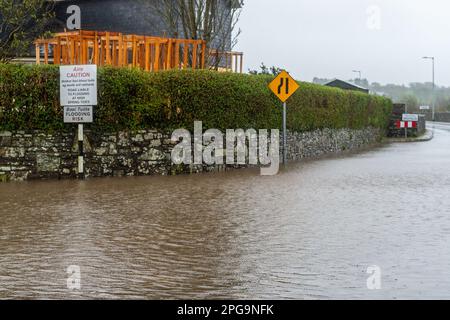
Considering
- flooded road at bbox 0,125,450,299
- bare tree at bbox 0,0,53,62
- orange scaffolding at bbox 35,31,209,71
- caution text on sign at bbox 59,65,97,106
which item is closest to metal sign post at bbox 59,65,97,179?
caution text on sign at bbox 59,65,97,106

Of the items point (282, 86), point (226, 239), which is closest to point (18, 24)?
point (282, 86)

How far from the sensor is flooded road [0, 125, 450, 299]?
7.00m

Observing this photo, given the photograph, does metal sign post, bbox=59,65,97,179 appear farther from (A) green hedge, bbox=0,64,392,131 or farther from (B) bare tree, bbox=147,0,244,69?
(B) bare tree, bbox=147,0,244,69

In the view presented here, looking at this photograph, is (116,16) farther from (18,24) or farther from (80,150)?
(80,150)

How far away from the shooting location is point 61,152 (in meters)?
18.6

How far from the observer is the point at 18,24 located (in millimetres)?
28281

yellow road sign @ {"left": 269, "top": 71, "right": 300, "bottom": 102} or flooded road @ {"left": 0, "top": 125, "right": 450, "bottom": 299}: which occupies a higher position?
yellow road sign @ {"left": 269, "top": 71, "right": 300, "bottom": 102}

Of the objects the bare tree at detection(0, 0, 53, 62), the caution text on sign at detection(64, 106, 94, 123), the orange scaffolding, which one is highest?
the bare tree at detection(0, 0, 53, 62)

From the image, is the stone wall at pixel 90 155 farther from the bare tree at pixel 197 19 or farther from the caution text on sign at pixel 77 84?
the bare tree at pixel 197 19

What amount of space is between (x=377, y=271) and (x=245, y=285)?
1.50 metres

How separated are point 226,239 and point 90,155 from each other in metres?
9.95

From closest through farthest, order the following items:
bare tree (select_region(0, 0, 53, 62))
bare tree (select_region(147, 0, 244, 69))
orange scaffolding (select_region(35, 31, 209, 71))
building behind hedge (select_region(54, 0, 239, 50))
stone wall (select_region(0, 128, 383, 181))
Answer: stone wall (select_region(0, 128, 383, 181))
orange scaffolding (select_region(35, 31, 209, 71))
bare tree (select_region(0, 0, 53, 62))
bare tree (select_region(147, 0, 244, 69))
building behind hedge (select_region(54, 0, 239, 50))

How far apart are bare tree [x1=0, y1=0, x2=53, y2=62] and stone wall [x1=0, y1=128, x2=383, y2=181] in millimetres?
6103
